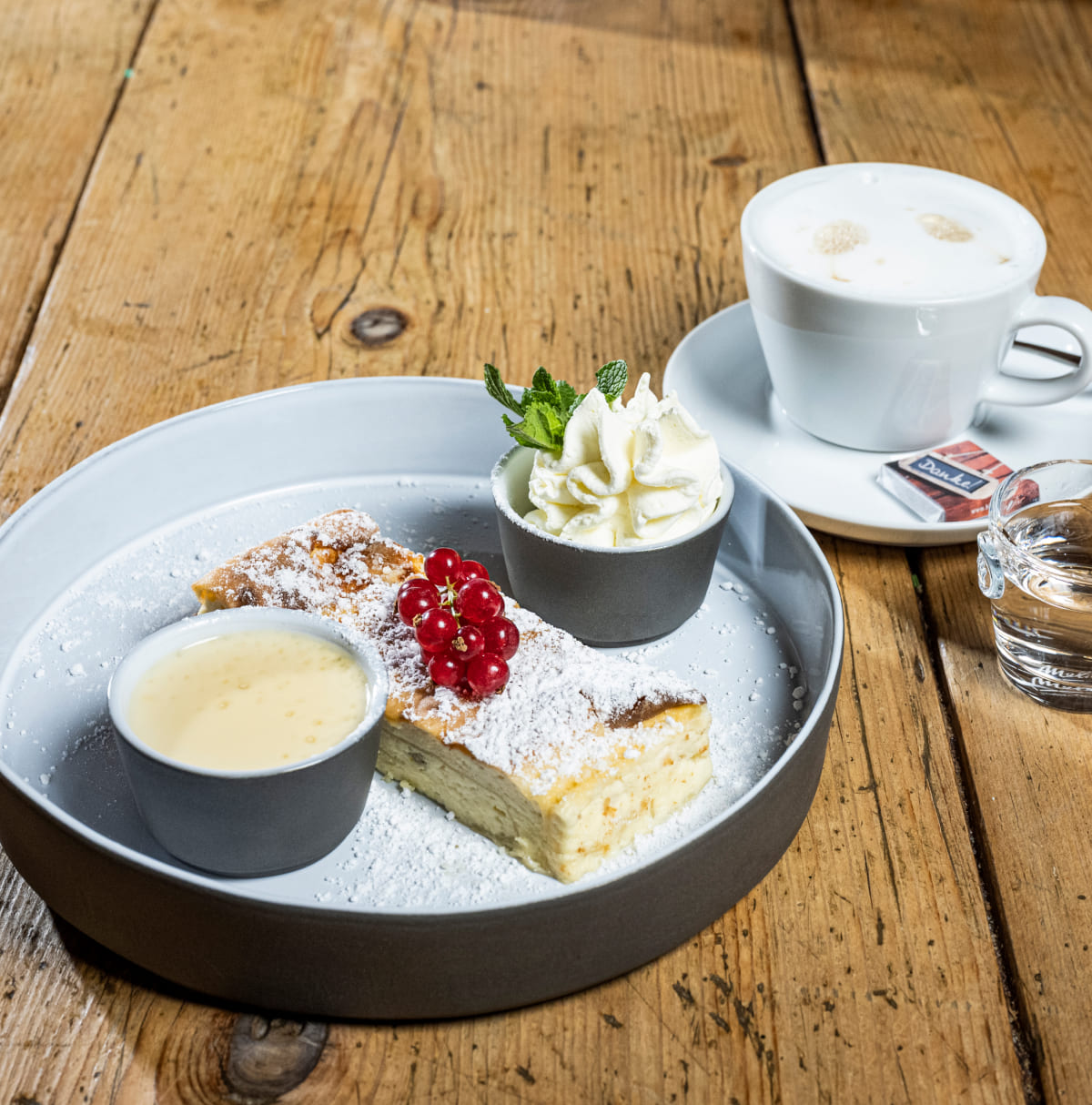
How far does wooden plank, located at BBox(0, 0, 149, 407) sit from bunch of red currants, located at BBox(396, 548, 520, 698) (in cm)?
80

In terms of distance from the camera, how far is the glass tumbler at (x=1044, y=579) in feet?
3.84

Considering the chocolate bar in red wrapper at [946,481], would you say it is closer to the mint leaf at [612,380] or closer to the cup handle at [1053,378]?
the cup handle at [1053,378]

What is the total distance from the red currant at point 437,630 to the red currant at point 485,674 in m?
0.03

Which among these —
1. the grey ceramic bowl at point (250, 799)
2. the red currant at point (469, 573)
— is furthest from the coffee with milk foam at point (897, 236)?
the grey ceramic bowl at point (250, 799)

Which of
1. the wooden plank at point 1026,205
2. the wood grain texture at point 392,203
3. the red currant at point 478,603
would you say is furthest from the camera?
the wood grain texture at point 392,203

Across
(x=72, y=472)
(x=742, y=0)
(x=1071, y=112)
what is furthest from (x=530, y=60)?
(x=72, y=472)

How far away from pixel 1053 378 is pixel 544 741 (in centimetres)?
86

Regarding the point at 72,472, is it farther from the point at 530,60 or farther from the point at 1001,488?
the point at 530,60

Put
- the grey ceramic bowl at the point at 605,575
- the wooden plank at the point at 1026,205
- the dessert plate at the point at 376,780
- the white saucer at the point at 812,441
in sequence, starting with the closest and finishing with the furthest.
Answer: the dessert plate at the point at 376,780 < the wooden plank at the point at 1026,205 < the grey ceramic bowl at the point at 605,575 < the white saucer at the point at 812,441

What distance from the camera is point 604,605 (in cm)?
122

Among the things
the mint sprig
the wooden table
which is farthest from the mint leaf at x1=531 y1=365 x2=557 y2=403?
the wooden table

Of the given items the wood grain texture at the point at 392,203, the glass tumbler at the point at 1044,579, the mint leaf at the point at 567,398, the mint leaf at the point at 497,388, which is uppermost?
the mint leaf at the point at 567,398

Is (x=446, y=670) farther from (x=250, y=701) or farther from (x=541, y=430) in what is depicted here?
(x=541, y=430)

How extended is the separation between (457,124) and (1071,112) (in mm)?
1116
